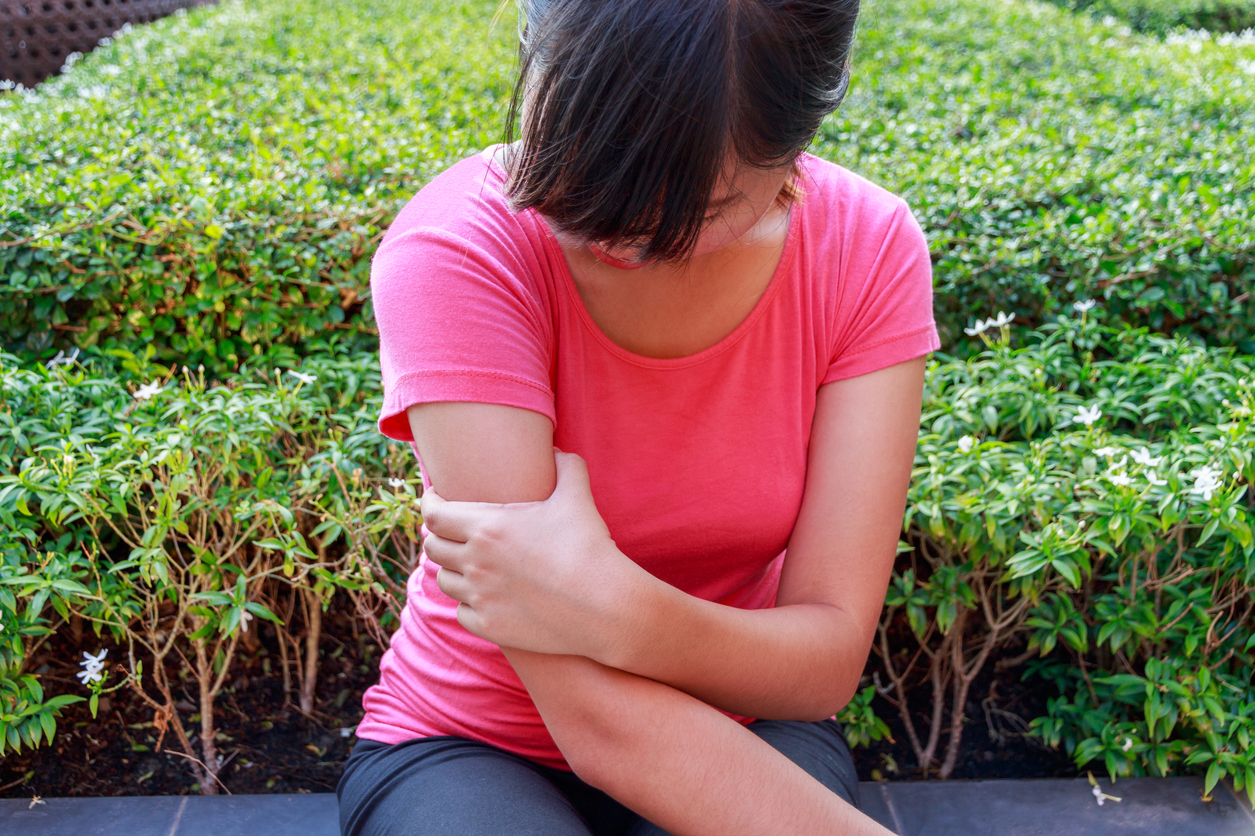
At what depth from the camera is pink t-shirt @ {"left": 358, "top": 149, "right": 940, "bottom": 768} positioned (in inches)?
56.1

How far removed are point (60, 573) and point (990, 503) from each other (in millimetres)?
1918

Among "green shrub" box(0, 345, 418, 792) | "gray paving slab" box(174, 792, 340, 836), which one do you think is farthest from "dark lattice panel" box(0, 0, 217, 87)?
"gray paving slab" box(174, 792, 340, 836)

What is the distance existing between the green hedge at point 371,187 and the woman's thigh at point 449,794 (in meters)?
1.53

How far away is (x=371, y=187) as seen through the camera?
2.89 m

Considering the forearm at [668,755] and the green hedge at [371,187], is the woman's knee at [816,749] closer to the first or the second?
the forearm at [668,755]

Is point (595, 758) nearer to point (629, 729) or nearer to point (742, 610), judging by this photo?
point (629, 729)

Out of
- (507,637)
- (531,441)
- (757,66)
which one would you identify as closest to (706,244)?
(757,66)

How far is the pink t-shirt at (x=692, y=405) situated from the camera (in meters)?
1.42

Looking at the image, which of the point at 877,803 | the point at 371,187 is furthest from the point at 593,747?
the point at 371,187

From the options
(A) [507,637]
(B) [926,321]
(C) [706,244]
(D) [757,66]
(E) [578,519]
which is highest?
(D) [757,66]

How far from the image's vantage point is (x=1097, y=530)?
192 centimetres

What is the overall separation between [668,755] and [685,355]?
23.4 inches

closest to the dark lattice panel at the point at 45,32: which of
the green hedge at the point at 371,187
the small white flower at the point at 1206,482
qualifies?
the green hedge at the point at 371,187

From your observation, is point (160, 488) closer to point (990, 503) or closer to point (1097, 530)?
point (990, 503)
